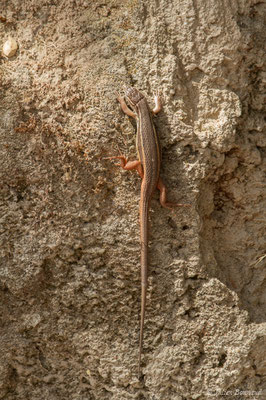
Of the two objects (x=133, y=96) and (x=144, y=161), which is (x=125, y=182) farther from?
(x=133, y=96)

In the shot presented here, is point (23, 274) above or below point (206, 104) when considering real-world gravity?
below

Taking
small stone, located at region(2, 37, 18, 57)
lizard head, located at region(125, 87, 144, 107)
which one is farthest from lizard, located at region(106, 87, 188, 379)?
small stone, located at region(2, 37, 18, 57)

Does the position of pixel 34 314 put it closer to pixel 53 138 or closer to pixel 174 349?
pixel 174 349

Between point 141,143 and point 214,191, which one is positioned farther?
point 214,191

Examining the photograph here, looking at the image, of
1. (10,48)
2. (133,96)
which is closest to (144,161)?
(133,96)

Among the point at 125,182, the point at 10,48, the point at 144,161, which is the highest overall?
the point at 10,48

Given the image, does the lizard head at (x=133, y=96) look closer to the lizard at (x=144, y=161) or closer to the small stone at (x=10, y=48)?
A: the lizard at (x=144, y=161)

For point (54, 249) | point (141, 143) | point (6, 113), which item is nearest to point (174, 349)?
point (54, 249)

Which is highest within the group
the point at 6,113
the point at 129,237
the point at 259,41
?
the point at 259,41
